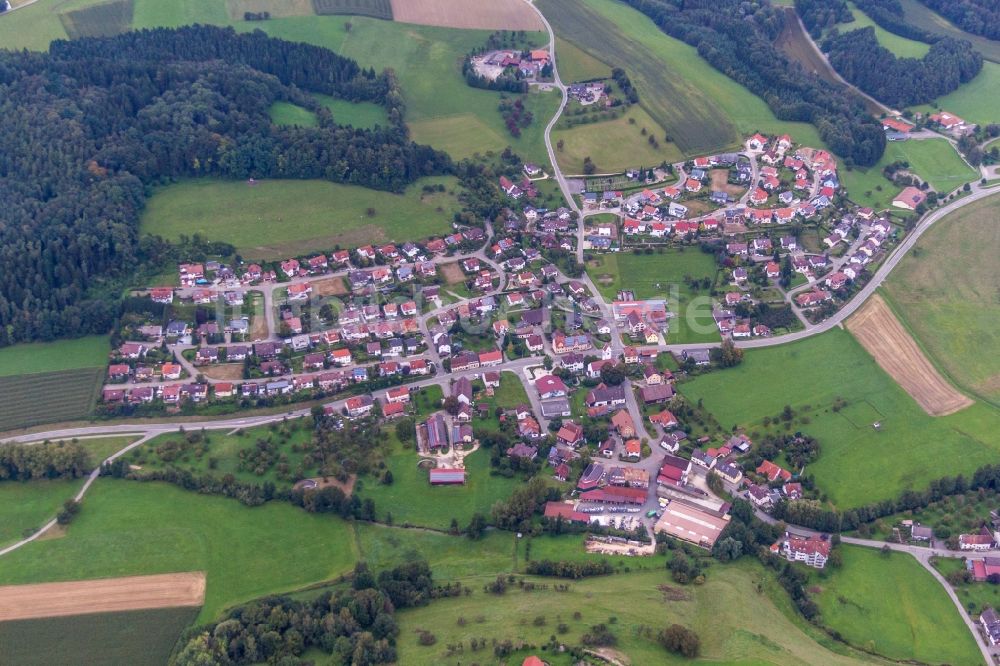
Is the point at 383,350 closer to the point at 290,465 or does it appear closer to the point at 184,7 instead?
the point at 290,465

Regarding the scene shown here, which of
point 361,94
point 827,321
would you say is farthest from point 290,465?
point 361,94

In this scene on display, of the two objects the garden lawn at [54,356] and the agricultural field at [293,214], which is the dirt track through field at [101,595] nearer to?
the garden lawn at [54,356]

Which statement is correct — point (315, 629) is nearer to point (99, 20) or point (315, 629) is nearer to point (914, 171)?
point (914, 171)

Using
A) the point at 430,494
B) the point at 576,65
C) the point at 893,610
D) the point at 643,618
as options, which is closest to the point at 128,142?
the point at 576,65

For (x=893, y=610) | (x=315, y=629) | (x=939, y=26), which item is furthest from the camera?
(x=939, y=26)

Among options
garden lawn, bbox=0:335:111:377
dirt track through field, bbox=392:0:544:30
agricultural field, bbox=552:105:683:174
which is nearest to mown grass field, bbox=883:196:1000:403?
agricultural field, bbox=552:105:683:174
